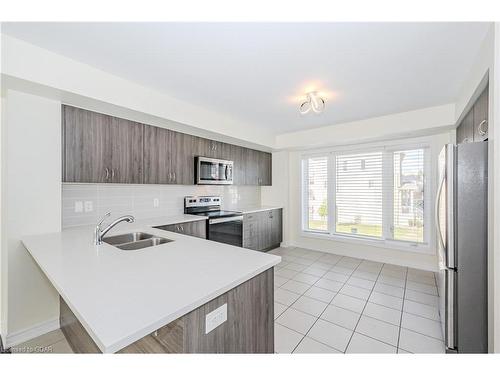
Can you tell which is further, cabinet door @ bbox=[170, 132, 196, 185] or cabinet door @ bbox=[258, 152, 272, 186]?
cabinet door @ bbox=[258, 152, 272, 186]

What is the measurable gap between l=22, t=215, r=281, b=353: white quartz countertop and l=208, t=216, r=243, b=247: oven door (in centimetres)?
151

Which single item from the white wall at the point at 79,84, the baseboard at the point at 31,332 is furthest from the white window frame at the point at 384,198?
the baseboard at the point at 31,332

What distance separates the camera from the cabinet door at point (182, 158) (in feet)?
10.00

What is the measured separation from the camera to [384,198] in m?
3.82

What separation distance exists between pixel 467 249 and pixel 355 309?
1235 millimetres

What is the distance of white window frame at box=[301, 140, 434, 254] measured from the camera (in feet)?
11.3

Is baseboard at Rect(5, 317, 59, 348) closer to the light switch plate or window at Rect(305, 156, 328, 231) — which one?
the light switch plate

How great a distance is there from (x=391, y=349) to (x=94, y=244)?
244 centimetres

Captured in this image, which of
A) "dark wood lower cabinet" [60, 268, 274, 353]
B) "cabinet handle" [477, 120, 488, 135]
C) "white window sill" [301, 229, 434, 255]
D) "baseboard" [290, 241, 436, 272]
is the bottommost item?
"baseboard" [290, 241, 436, 272]

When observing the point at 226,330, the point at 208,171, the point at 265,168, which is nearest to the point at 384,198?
the point at 265,168

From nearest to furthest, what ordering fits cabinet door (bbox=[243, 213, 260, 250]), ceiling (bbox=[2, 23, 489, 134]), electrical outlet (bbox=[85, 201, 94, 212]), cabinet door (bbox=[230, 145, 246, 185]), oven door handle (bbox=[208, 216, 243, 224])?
ceiling (bbox=[2, 23, 489, 134]), electrical outlet (bbox=[85, 201, 94, 212]), oven door handle (bbox=[208, 216, 243, 224]), cabinet door (bbox=[243, 213, 260, 250]), cabinet door (bbox=[230, 145, 246, 185])

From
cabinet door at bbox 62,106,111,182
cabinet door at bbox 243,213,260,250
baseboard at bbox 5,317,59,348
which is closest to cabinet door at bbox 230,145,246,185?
cabinet door at bbox 243,213,260,250

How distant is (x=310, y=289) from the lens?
283 cm
